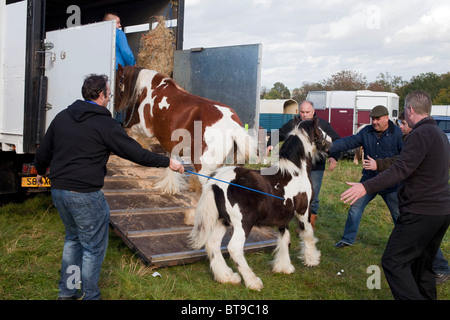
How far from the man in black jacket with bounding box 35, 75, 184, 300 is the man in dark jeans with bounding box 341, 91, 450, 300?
1880 mm

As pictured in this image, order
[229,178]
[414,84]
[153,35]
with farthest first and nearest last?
[414,84] < [153,35] < [229,178]

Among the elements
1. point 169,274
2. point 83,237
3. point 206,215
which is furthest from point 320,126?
point 83,237

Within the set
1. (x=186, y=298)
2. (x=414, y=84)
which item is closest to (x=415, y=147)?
(x=186, y=298)

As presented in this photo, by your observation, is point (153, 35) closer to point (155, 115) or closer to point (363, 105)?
point (155, 115)

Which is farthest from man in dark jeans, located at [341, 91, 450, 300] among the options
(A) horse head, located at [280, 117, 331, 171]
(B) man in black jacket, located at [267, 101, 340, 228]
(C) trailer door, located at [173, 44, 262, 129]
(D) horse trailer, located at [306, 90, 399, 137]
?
(D) horse trailer, located at [306, 90, 399, 137]

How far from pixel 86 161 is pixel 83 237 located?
0.59 meters

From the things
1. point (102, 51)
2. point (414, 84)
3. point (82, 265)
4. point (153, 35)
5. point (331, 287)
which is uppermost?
point (414, 84)

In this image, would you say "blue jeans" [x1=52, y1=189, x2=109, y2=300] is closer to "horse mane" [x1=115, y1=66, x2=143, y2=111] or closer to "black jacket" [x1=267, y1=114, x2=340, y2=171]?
"horse mane" [x1=115, y1=66, x2=143, y2=111]

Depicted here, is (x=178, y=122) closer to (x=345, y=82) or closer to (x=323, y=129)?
(x=323, y=129)

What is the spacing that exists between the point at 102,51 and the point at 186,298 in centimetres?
307

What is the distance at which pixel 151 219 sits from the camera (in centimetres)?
509

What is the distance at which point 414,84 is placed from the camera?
45.2m

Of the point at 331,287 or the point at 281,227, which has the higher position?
the point at 281,227

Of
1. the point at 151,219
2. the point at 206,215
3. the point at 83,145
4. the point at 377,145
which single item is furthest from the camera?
the point at 377,145
